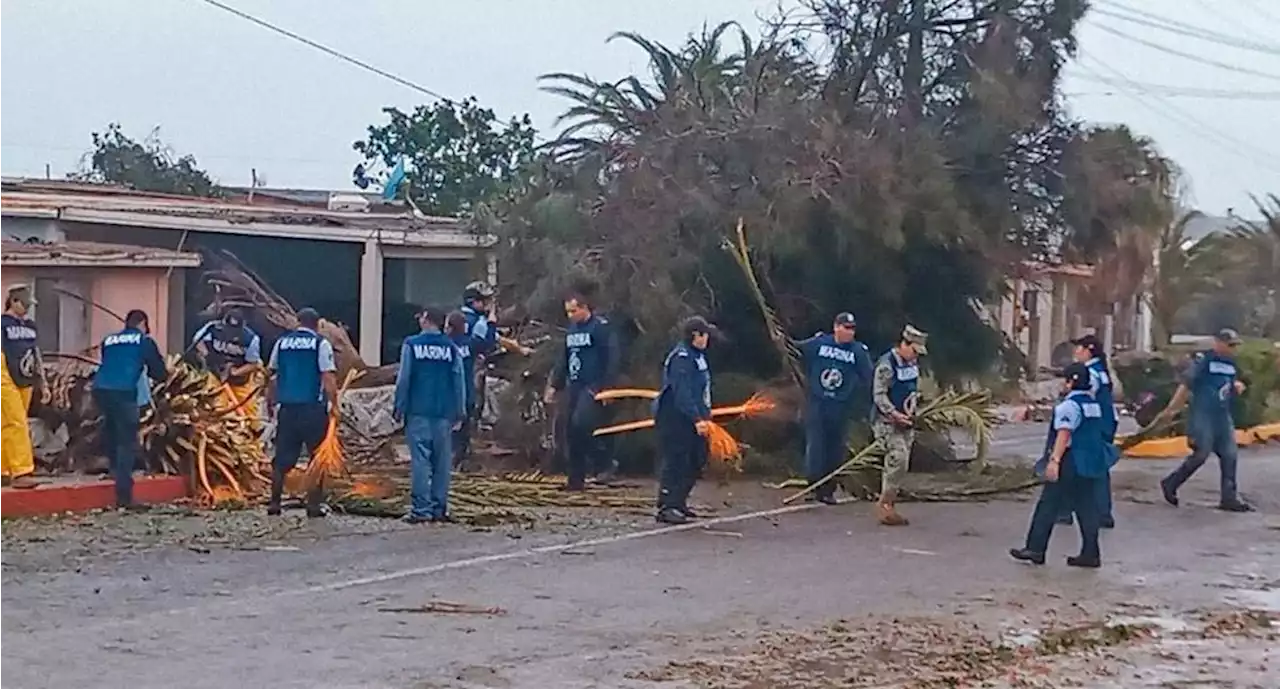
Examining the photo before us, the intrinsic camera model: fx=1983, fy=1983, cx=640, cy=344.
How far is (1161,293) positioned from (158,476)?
107 ft

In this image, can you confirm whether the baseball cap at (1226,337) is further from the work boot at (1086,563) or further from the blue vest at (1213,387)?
the work boot at (1086,563)

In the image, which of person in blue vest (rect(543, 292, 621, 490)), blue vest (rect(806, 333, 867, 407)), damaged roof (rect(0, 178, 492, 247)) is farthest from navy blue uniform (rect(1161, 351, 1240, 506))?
damaged roof (rect(0, 178, 492, 247))

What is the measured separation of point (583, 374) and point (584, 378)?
4 centimetres

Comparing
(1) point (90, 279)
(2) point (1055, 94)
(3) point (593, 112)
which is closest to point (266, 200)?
(1) point (90, 279)

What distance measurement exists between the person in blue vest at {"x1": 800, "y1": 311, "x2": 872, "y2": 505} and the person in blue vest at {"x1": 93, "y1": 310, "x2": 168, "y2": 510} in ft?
18.6

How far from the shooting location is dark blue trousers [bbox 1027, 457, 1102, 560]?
13953 mm

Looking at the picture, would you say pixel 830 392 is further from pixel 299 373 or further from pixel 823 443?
pixel 299 373

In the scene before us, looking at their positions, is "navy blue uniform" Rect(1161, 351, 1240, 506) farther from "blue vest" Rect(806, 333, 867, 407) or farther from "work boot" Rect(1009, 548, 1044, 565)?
"work boot" Rect(1009, 548, 1044, 565)

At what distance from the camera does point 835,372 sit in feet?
56.9

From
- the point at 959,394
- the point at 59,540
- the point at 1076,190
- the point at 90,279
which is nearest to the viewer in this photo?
the point at 59,540

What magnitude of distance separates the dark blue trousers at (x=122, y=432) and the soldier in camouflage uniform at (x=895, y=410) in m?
5.97

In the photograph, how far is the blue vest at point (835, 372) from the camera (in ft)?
56.9

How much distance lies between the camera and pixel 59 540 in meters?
13.9

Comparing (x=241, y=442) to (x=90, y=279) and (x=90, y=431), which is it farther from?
(x=90, y=279)
